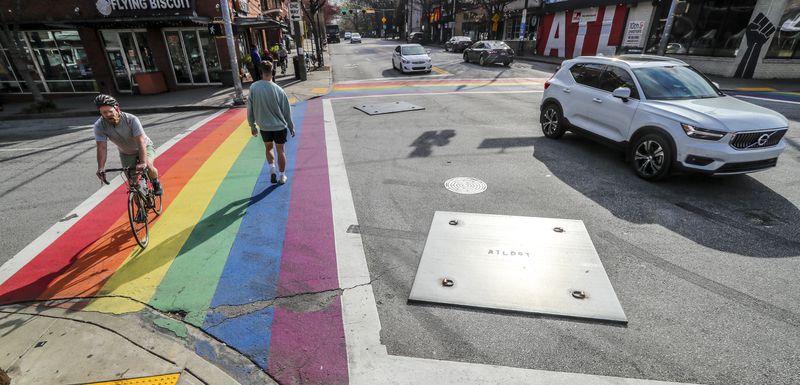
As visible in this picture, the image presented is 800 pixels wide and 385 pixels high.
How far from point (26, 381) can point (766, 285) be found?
6702mm

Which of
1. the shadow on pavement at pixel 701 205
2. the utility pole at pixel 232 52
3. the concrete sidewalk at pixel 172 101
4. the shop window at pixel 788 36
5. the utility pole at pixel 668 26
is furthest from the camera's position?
the utility pole at pixel 668 26

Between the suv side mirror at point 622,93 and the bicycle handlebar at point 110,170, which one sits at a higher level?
the suv side mirror at point 622,93

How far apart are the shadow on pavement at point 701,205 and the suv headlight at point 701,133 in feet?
2.93

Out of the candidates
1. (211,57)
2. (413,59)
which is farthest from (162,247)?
(413,59)

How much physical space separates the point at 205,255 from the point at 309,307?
1766mm

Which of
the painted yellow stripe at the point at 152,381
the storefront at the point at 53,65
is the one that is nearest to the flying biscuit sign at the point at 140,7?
the storefront at the point at 53,65

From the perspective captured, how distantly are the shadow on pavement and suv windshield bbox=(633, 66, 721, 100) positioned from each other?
136cm

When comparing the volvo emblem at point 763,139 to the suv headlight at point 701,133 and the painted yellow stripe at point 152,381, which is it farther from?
the painted yellow stripe at point 152,381

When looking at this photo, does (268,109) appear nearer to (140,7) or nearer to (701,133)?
(701,133)

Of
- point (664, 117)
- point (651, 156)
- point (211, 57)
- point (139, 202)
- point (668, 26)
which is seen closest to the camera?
point (139, 202)

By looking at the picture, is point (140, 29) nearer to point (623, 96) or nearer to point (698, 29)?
point (623, 96)

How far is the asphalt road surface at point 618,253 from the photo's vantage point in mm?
3160

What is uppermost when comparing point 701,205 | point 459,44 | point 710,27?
point 710,27

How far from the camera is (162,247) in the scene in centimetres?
485
